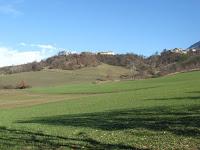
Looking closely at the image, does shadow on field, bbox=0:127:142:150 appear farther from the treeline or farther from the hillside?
the treeline

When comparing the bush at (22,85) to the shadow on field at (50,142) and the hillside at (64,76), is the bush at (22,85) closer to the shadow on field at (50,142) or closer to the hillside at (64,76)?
the hillside at (64,76)

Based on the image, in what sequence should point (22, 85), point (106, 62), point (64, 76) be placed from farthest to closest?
point (106, 62) → point (64, 76) → point (22, 85)

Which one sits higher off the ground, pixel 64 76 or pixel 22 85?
pixel 64 76

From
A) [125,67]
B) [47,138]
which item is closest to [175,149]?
[47,138]

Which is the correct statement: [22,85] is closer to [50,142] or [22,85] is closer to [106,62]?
[106,62]

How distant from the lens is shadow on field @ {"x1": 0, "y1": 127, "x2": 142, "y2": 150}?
15938 millimetres

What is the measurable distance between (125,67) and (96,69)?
15.3 meters

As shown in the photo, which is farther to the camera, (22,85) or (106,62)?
(106,62)

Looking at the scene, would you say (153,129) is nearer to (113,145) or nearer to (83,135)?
(83,135)

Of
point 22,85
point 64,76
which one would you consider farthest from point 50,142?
point 64,76

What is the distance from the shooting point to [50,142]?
698 inches

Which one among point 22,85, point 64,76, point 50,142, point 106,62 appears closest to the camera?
point 50,142

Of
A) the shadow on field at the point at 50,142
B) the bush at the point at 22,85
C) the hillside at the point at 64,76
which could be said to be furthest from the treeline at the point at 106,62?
the shadow on field at the point at 50,142

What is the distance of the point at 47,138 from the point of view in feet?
63.4
